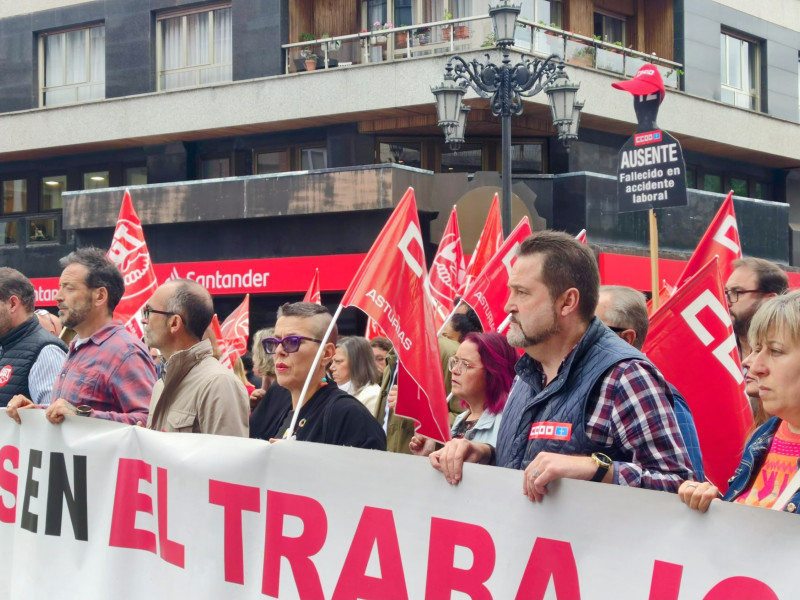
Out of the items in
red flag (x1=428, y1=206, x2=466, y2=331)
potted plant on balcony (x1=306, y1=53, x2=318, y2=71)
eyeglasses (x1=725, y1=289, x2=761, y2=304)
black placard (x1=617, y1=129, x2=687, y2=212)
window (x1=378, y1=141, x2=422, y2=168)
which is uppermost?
potted plant on balcony (x1=306, y1=53, x2=318, y2=71)

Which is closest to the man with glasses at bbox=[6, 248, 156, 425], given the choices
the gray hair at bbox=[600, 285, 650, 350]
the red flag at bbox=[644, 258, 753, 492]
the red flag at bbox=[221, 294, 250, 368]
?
the gray hair at bbox=[600, 285, 650, 350]

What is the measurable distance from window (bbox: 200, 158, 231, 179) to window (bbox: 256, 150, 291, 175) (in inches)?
29.5

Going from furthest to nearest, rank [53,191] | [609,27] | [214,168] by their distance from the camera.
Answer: [53,191] → [214,168] → [609,27]

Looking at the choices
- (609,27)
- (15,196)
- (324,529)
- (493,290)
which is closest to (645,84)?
(493,290)

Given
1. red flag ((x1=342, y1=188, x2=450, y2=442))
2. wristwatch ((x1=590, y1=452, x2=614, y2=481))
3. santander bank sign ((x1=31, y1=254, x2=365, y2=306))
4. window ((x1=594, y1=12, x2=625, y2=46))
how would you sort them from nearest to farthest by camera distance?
wristwatch ((x1=590, y1=452, x2=614, y2=481)), red flag ((x1=342, y1=188, x2=450, y2=442)), santander bank sign ((x1=31, y1=254, x2=365, y2=306)), window ((x1=594, y1=12, x2=625, y2=46))

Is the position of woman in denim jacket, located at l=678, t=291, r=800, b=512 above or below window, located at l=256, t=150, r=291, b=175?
below

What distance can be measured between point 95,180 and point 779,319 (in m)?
24.1

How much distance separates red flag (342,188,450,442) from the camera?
5.32 metres

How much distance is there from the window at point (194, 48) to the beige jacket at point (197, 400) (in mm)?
19441

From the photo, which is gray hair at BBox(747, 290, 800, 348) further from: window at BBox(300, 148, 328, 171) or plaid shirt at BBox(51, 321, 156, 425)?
window at BBox(300, 148, 328, 171)

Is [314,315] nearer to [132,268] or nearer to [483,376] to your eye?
[483,376]

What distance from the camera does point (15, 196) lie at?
26.9 metres

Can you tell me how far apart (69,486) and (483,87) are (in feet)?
33.6

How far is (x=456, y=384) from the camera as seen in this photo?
529 cm
